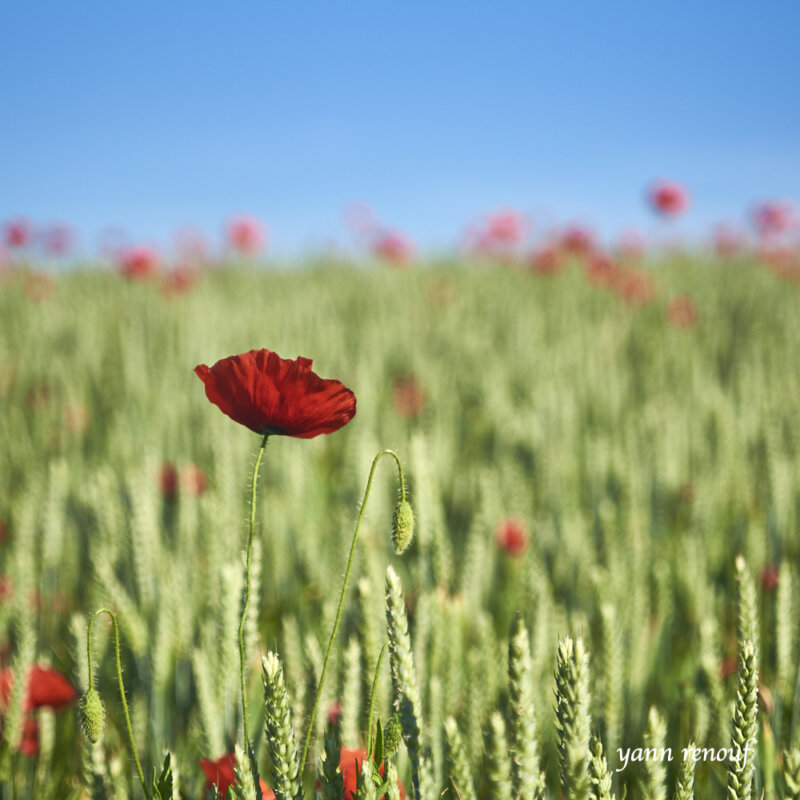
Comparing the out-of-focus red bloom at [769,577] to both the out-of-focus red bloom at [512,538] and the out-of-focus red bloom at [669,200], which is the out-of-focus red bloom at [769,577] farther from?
the out-of-focus red bloom at [669,200]

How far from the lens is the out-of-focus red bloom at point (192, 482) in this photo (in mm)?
1292

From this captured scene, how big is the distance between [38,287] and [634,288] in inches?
115

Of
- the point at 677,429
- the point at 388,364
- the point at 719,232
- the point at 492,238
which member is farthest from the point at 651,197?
the point at 677,429

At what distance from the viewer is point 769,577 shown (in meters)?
1.22

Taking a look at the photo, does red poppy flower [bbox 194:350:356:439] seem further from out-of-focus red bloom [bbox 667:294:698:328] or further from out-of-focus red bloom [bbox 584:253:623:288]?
out-of-focus red bloom [bbox 584:253:623:288]

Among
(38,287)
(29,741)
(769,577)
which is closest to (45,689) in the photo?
(29,741)

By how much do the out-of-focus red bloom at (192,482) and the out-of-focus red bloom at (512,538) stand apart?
563mm

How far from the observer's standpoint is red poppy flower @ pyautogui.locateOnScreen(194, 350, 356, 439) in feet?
1.61

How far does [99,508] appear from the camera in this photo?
1181 mm

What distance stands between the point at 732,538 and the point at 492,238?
4109 mm

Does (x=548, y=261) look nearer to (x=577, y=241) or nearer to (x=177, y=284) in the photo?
(x=577, y=241)

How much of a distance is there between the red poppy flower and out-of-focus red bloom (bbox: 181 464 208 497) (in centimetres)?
80

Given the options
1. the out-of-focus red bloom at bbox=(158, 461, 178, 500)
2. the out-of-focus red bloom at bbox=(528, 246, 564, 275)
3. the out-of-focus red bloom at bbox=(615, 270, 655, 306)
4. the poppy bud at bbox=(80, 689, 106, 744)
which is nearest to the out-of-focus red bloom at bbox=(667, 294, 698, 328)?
the out-of-focus red bloom at bbox=(615, 270, 655, 306)

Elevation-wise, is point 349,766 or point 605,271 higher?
point 605,271
